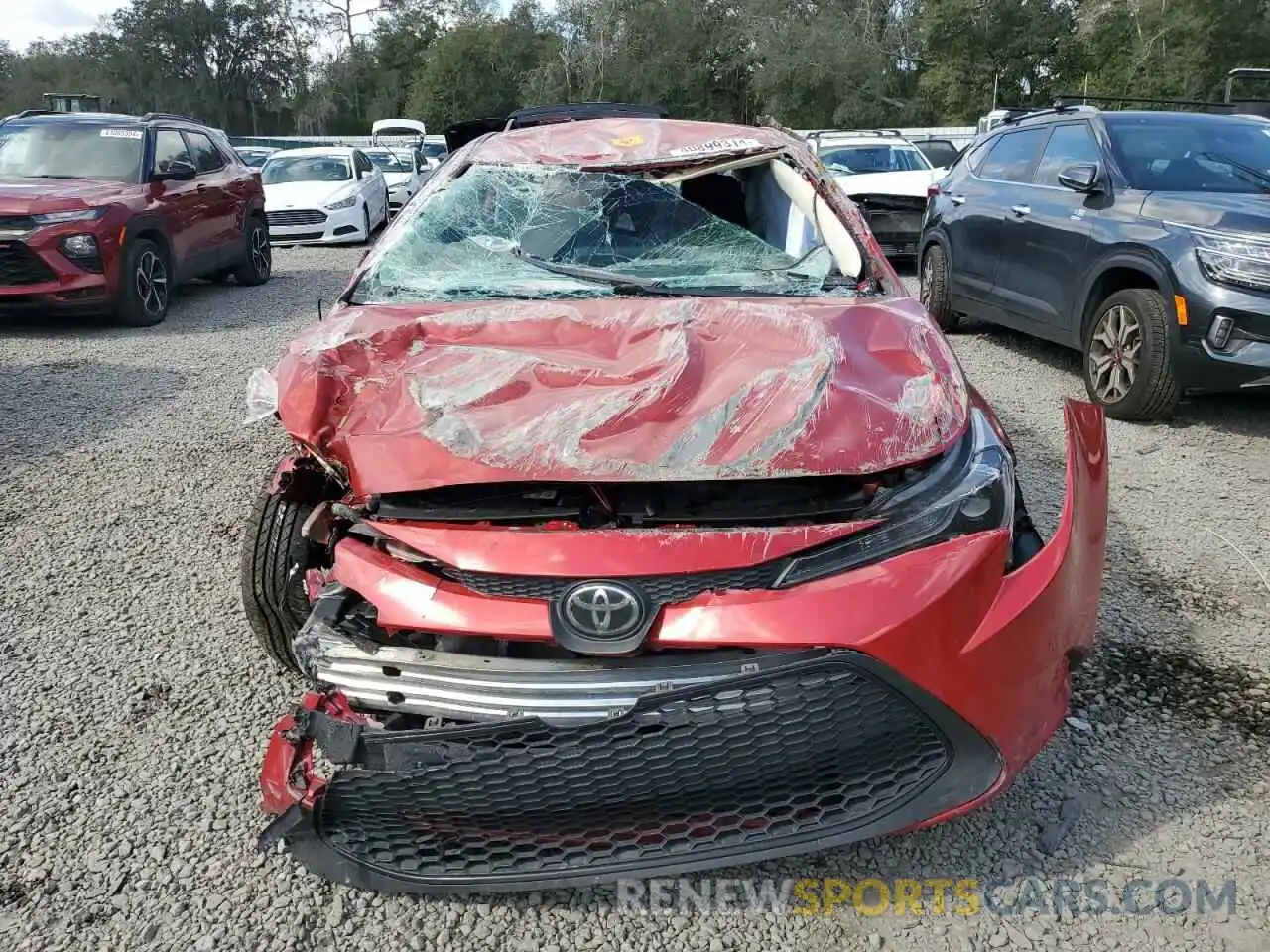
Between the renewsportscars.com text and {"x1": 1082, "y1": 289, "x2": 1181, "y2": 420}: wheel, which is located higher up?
{"x1": 1082, "y1": 289, "x2": 1181, "y2": 420}: wheel

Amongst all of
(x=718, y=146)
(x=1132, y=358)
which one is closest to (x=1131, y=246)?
(x=1132, y=358)

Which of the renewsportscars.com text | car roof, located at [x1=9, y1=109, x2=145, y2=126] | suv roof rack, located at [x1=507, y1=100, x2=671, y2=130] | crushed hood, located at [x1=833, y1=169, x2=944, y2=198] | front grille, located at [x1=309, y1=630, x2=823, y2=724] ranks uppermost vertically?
car roof, located at [x1=9, y1=109, x2=145, y2=126]

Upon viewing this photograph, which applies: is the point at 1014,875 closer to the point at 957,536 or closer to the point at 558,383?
the point at 957,536

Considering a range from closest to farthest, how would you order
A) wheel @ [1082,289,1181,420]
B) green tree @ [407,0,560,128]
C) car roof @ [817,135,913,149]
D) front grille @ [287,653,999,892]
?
front grille @ [287,653,999,892] < wheel @ [1082,289,1181,420] < car roof @ [817,135,913,149] < green tree @ [407,0,560,128]

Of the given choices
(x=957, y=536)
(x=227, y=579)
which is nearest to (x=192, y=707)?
(x=227, y=579)

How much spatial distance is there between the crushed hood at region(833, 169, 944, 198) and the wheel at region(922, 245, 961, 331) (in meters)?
3.28

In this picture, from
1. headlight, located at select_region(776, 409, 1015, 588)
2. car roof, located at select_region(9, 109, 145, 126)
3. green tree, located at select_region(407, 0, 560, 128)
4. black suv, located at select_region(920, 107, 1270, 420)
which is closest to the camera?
headlight, located at select_region(776, 409, 1015, 588)

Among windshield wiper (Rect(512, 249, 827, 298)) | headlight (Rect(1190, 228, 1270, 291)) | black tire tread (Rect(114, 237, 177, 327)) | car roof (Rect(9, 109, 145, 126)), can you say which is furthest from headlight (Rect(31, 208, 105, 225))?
headlight (Rect(1190, 228, 1270, 291))

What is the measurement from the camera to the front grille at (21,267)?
293 inches

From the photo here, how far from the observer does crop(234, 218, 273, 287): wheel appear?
414 inches

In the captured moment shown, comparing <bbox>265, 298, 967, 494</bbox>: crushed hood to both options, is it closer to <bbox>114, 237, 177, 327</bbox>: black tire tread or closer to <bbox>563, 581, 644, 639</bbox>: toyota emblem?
<bbox>563, 581, 644, 639</bbox>: toyota emblem

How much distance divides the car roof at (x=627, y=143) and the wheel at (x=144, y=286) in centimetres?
541

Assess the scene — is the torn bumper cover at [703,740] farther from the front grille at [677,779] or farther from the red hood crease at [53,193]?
the red hood crease at [53,193]

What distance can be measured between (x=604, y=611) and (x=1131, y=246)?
452 centimetres
